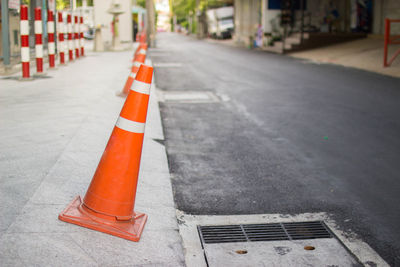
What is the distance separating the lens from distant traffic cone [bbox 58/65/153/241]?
3062 mm

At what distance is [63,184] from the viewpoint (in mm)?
3750

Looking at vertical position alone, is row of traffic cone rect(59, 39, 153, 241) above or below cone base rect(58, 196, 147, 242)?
above

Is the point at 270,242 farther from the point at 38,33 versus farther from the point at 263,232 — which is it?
the point at 38,33

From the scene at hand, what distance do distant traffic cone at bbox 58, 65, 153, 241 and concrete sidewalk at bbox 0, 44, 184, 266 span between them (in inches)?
3.7

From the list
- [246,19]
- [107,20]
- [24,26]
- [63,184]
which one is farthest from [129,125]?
[246,19]

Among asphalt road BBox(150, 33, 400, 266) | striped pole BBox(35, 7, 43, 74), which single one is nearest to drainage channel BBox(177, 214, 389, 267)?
asphalt road BBox(150, 33, 400, 266)

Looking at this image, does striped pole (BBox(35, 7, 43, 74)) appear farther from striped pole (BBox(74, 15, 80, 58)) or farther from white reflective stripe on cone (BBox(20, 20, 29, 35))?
striped pole (BBox(74, 15, 80, 58))

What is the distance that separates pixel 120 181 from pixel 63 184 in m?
0.82

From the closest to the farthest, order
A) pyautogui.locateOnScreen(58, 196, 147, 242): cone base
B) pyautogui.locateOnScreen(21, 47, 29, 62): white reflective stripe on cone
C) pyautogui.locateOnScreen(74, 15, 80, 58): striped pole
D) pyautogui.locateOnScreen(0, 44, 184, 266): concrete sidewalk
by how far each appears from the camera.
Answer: pyautogui.locateOnScreen(0, 44, 184, 266): concrete sidewalk < pyautogui.locateOnScreen(58, 196, 147, 242): cone base < pyautogui.locateOnScreen(21, 47, 29, 62): white reflective stripe on cone < pyautogui.locateOnScreen(74, 15, 80, 58): striped pole

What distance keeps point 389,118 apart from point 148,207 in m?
5.27

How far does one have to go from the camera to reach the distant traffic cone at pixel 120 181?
121 inches

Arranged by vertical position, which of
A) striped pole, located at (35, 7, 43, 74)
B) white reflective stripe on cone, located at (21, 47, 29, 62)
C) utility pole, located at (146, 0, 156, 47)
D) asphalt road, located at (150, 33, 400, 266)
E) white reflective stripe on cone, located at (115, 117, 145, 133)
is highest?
utility pole, located at (146, 0, 156, 47)

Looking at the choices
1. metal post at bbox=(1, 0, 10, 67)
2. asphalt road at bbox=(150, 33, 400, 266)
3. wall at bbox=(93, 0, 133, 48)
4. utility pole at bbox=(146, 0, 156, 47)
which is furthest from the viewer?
utility pole at bbox=(146, 0, 156, 47)

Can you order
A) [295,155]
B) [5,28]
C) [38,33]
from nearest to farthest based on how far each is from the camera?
1. [295,155]
2. [5,28]
3. [38,33]
